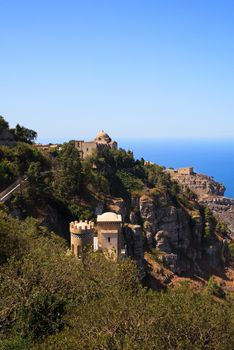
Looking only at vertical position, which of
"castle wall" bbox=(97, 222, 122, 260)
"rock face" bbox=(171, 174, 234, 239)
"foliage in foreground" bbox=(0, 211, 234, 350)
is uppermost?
"foliage in foreground" bbox=(0, 211, 234, 350)

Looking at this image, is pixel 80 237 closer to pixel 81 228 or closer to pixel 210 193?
pixel 81 228

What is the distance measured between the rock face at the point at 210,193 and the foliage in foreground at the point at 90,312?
97093 millimetres

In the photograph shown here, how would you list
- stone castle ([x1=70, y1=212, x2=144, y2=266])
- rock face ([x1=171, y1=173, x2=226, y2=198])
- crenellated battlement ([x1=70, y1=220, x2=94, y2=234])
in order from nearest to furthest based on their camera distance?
stone castle ([x1=70, y1=212, x2=144, y2=266]) < crenellated battlement ([x1=70, y1=220, x2=94, y2=234]) < rock face ([x1=171, y1=173, x2=226, y2=198])

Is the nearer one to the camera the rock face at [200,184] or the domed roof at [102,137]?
the domed roof at [102,137]

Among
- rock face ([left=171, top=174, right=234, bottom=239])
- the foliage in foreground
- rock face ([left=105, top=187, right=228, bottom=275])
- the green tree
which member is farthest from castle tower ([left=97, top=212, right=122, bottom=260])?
rock face ([left=171, top=174, right=234, bottom=239])

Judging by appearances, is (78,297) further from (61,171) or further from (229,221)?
(229,221)

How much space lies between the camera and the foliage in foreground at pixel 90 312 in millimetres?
18359

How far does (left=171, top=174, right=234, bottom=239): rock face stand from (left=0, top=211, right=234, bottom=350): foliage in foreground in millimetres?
97093

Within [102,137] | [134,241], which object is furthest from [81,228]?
[102,137]

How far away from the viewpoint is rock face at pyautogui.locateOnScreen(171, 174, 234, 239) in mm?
121250

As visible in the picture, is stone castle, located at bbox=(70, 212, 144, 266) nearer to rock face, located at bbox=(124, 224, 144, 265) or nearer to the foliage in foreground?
the foliage in foreground

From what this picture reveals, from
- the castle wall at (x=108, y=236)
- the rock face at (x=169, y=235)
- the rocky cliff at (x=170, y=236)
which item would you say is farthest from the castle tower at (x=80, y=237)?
the rock face at (x=169, y=235)

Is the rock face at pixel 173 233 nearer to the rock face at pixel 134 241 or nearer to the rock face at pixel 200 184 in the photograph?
the rock face at pixel 134 241

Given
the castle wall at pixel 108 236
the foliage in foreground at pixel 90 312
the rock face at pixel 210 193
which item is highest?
the foliage in foreground at pixel 90 312
